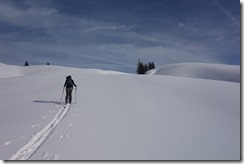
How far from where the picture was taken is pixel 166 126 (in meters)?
6.66

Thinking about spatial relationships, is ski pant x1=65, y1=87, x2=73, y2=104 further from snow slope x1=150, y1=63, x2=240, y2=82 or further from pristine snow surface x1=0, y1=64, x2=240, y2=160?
snow slope x1=150, y1=63, x2=240, y2=82

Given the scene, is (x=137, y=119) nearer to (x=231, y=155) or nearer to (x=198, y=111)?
(x=198, y=111)

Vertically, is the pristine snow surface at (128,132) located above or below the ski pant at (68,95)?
below

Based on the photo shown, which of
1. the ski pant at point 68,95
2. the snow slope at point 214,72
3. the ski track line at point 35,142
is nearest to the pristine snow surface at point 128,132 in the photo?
the ski track line at point 35,142

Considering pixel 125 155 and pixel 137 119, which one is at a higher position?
pixel 137 119

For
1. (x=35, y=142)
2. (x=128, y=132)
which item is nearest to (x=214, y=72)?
(x=128, y=132)

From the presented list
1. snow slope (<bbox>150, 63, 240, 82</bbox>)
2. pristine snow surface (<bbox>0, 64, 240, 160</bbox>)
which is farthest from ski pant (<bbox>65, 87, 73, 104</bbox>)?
snow slope (<bbox>150, 63, 240, 82</bbox>)

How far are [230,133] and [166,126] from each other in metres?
1.87

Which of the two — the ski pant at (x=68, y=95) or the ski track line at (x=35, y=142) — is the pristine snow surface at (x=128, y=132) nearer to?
the ski track line at (x=35, y=142)

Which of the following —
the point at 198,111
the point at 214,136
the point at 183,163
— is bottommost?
the point at 183,163

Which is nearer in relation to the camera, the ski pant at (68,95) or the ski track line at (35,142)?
the ski track line at (35,142)

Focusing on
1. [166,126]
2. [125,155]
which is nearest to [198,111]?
[166,126]

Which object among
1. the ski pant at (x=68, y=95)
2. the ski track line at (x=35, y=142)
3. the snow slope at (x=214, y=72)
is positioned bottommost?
the ski track line at (x=35, y=142)

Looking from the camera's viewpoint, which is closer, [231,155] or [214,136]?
[231,155]
